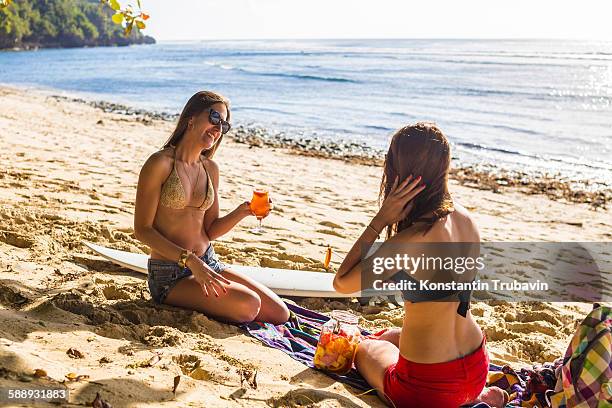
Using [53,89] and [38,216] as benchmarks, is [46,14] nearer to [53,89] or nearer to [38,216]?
[53,89]

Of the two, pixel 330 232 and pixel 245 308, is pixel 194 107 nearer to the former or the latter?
pixel 245 308

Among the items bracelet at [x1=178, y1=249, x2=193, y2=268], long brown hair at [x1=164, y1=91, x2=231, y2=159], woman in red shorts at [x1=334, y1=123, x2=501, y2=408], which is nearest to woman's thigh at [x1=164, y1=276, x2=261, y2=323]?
bracelet at [x1=178, y1=249, x2=193, y2=268]

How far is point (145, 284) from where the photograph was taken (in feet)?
14.7

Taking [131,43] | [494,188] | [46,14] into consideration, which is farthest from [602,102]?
[131,43]

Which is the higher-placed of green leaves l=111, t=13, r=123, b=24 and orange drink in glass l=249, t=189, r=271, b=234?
green leaves l=111, t=13, r=123, b=24

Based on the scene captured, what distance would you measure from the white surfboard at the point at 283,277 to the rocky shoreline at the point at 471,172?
20.4 ft

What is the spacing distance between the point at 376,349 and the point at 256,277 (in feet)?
5.19

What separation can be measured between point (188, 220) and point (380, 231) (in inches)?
63.3

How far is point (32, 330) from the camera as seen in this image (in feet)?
10.2

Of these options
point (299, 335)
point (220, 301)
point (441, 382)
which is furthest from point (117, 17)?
point (441, 382)

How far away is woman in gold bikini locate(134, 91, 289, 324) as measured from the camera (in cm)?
382

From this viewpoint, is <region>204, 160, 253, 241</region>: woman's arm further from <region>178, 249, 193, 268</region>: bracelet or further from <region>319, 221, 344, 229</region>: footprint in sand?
<region>319, 221, 344, 229</region>: footprint in sand

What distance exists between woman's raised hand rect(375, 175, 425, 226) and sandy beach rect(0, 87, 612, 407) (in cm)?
90

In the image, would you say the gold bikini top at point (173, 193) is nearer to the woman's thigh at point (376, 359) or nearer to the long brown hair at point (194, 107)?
the long brown hair at point (194, 107)
